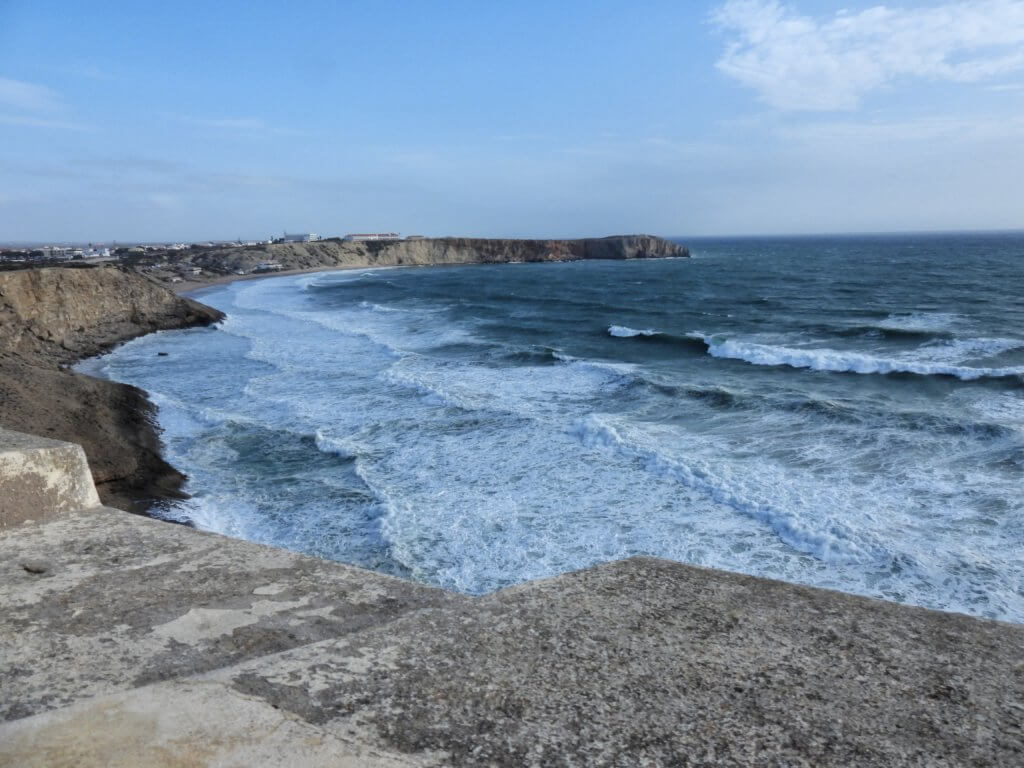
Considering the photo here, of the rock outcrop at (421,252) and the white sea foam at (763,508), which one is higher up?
the rock outcrop at (421,252)

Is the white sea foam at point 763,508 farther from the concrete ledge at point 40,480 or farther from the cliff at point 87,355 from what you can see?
the concrete ledge at point 40,480

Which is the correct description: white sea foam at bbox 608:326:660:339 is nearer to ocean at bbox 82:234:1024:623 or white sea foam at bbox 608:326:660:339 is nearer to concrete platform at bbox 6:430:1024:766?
ocean at bbox 82:234:1024:623

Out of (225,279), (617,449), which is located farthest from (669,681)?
(225,279)

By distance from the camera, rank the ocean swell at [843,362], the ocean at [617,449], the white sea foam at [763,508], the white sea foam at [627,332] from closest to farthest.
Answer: the white sea foam at [763,508], the ocean at [617,449], the ocean swell at [843,362], the white sea foam at [627,332]

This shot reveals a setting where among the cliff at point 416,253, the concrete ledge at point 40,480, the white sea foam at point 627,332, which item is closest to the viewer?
the concrete ledge at point 40,480

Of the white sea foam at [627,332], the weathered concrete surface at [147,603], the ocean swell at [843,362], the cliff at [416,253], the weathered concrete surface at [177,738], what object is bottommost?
the ocean swell at [843,362]

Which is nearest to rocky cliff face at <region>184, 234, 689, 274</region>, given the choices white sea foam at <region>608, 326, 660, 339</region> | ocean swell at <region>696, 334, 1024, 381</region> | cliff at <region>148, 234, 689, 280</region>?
cliff at <region>148, 234, 689, 280</region>

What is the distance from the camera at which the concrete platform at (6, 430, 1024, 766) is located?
211 centimetres

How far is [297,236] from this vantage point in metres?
186

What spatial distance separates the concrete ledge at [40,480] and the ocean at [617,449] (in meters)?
5.36

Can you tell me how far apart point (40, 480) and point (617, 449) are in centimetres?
1134

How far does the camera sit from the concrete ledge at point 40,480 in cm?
404

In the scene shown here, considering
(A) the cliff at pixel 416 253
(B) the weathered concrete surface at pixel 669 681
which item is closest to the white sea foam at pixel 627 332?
(B) the weathered concrete surface at pixel 669 681

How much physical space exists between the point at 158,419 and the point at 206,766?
1727cm
